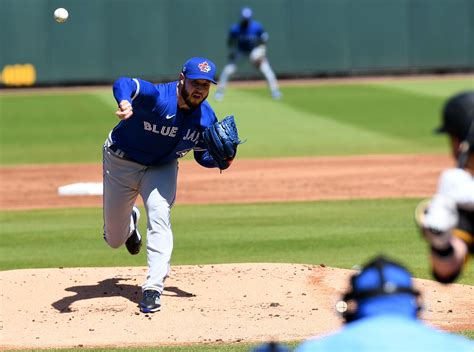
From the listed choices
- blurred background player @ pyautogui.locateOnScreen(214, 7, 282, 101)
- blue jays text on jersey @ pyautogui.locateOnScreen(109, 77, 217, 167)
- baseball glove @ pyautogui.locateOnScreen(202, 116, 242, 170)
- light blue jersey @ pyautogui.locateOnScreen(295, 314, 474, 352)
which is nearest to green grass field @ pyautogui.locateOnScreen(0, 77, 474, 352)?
blurred background player @ pyautogui.locateOnScreen(214, 7, 282, 101)

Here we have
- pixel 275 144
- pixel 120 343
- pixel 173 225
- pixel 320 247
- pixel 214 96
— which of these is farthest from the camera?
pixel 214 96

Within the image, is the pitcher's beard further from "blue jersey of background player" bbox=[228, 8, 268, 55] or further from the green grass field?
"blue jersey of background player" bbox=[228, 8, 268, 55]

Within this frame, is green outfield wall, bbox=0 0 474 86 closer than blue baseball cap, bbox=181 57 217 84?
No

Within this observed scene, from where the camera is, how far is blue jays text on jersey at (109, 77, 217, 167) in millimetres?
7859

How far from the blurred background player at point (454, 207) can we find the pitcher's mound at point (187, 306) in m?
3.39

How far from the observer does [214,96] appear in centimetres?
2664

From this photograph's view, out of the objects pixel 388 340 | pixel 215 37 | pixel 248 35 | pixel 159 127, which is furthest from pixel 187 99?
pixel 215 37

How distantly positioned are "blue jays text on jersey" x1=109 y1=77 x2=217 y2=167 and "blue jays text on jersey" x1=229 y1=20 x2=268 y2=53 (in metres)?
18.7

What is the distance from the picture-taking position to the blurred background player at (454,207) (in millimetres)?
3553

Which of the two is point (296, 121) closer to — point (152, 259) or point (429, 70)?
point (429, 70)

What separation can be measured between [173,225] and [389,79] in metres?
20.7

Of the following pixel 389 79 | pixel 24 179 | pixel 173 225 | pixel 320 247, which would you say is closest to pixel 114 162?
pixel 320 247

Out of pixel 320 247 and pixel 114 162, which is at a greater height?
pixel 114 162

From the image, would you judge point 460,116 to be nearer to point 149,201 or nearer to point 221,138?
point 221,138
